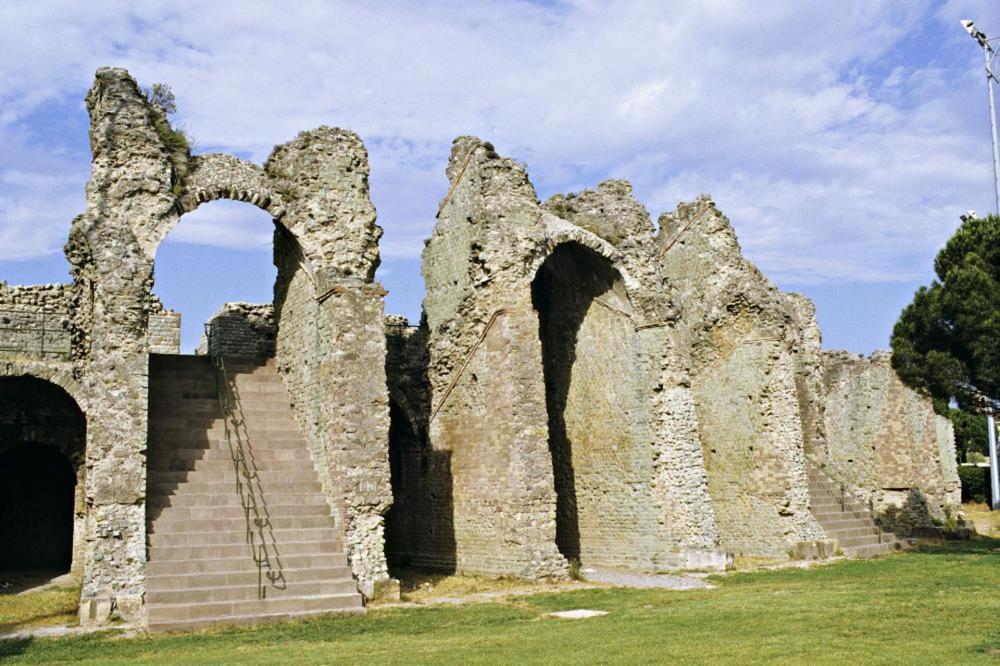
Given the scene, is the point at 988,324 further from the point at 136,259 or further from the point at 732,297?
the point at 136,259

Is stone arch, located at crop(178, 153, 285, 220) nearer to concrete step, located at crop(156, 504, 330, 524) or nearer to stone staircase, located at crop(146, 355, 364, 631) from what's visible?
stone staircase, located at crop(146, 355, 364, 631)

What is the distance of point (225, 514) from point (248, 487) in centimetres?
68

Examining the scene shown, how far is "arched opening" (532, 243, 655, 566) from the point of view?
1816cm

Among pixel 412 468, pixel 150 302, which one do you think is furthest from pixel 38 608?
pixel 412 468

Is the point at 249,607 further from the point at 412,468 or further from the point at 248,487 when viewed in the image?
the point at 412,468

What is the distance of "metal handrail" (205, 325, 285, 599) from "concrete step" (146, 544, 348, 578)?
0.11 meters

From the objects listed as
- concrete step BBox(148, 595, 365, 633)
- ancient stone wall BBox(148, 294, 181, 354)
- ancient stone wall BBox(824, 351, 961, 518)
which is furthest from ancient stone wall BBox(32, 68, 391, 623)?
ancient stone wall BBox(824, 351, 961, 518)

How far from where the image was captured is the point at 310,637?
10.7 metres

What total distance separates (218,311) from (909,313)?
14578 millimetres

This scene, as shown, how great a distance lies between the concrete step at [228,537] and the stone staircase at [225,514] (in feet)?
0.05

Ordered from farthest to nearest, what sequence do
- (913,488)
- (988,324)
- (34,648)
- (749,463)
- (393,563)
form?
1. (913,488)
2. (749,463)
3. (393,563)
4. (988,324)
5. (34,648)

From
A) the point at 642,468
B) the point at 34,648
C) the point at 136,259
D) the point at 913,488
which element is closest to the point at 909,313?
the point at 642,468

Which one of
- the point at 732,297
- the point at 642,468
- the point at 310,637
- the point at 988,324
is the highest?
the point at 732,297

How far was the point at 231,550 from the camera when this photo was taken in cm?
1278
